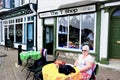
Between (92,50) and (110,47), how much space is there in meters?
0.95

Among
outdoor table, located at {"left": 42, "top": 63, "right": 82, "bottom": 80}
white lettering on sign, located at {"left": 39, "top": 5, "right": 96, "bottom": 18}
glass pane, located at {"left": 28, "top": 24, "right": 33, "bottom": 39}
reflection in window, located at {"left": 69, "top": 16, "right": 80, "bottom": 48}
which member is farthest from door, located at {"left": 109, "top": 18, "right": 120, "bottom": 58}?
glass pane, located at {"left": 28, "top": 24, "right": 33, "bottom": 39}

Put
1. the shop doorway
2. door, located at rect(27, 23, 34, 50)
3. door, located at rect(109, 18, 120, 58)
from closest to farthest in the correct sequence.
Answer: door, located at rect(109, 18, 120, 58)
the shop doorway
door, located at rect(27, 23, 34, 50)

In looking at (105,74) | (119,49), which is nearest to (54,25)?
(119,49)

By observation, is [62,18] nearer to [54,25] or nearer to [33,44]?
[54,25]

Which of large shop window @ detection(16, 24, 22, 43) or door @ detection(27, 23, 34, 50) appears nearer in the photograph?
door @ detection(27, 23, 34, 50)

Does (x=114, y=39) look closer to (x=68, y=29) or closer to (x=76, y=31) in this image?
(x=76, y=31)

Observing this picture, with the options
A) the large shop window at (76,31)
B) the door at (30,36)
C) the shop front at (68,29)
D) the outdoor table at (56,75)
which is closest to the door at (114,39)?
the shop front at (68,29)

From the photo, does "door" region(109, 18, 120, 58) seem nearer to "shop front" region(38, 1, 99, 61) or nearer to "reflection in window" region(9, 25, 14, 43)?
"shop front" region(38, 1, 99, 61)

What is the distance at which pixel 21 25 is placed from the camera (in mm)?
18047

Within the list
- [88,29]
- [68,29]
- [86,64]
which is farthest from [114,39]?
[86,64]

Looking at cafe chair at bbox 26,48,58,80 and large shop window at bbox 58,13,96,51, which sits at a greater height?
large shop window at bbox 58,13,96,51

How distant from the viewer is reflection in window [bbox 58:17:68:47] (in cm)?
1232

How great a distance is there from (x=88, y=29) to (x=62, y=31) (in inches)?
89.0

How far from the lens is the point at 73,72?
4371 millimetres
